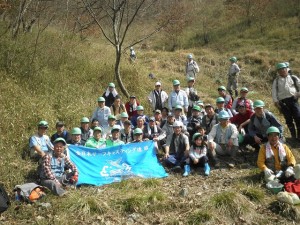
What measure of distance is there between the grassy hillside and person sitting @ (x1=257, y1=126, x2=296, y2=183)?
1.11 feet

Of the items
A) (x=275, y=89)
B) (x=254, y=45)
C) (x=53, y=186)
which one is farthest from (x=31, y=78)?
(x=254, y=45)

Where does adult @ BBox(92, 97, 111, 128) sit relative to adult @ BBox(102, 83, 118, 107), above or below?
below

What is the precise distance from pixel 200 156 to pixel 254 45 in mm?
20785

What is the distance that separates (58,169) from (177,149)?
3107 millimetres

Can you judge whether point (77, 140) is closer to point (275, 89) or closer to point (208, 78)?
point (275, 89)

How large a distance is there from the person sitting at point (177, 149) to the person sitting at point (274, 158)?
6.20 ft

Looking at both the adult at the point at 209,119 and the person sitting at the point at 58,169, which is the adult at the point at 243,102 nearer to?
the adult at the point at 209,119

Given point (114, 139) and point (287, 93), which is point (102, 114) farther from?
point (287, 93)

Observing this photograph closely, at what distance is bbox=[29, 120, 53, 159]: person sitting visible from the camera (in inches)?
339

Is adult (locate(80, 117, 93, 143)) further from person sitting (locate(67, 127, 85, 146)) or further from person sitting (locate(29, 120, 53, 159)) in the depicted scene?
person sitting (locate(29, 120, 53, 159))

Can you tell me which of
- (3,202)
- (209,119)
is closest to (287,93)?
(209,119)

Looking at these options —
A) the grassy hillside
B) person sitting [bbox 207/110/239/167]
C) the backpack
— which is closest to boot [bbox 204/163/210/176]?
the grassy hillside

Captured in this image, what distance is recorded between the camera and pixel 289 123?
9.95 metres

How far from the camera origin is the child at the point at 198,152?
8586 mm
